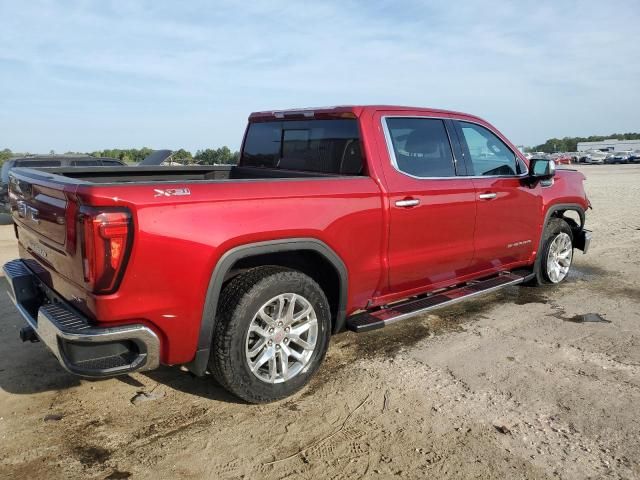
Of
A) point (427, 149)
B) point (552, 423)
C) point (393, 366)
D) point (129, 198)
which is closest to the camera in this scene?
point (129, 198)

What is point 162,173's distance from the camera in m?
4.85

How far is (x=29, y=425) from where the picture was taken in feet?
10.4

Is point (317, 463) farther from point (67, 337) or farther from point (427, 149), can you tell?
point (427, 149)

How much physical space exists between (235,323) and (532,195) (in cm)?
352

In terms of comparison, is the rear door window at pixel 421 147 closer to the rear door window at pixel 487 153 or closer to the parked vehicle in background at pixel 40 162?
the rear door window at pixel 487 153

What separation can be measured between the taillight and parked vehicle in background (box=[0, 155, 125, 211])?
27.0ft

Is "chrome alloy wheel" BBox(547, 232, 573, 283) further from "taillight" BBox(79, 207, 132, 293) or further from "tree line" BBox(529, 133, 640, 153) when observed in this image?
"tree line" BBox(529, 133, 640, 153)

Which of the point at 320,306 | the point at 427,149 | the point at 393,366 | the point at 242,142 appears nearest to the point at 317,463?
the point at 320,306

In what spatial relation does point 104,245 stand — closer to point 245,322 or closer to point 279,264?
point 245,322

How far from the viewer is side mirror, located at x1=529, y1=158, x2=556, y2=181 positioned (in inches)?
203

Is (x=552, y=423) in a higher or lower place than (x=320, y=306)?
lower

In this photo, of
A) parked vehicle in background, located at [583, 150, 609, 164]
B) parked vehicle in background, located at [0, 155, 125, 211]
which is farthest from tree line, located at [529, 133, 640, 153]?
parked vehicle in background, located at [0, 155, 125, 211]

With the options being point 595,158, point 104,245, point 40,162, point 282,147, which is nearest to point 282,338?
point 104,245

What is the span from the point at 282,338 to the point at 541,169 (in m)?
3.27
